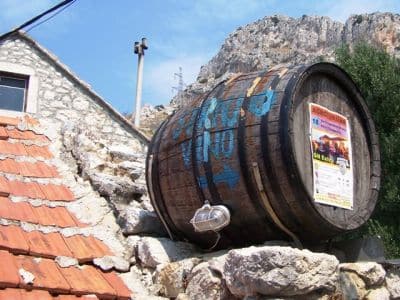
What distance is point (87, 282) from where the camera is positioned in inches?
144

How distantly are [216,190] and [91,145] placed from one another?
2540 mm

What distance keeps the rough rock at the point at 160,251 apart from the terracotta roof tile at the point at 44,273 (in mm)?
658

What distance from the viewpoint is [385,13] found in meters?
74.8

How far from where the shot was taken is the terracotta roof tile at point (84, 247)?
3.95 m

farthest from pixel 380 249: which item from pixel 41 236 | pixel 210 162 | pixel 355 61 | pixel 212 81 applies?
pixel 212 81

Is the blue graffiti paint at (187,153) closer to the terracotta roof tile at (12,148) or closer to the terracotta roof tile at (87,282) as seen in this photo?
the terracotta roof tile at (87,282)

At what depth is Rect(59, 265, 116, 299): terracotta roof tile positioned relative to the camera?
140 inches

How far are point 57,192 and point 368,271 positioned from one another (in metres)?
2.65

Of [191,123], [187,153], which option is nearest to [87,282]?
[187,153]

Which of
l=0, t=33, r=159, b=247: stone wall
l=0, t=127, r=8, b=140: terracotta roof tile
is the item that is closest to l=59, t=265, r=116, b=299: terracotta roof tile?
l=0, t=33, r=159, b=247: stone wall

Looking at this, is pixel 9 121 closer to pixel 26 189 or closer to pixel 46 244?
pixel 26 189

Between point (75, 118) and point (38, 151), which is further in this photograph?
point (75, 118)

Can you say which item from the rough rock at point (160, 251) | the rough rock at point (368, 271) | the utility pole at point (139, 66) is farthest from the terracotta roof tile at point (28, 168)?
the utility pole at point (139, 66)

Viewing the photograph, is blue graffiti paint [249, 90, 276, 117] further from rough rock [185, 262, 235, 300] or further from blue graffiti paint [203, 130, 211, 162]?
rough rock [185, 262, 235, 300]
